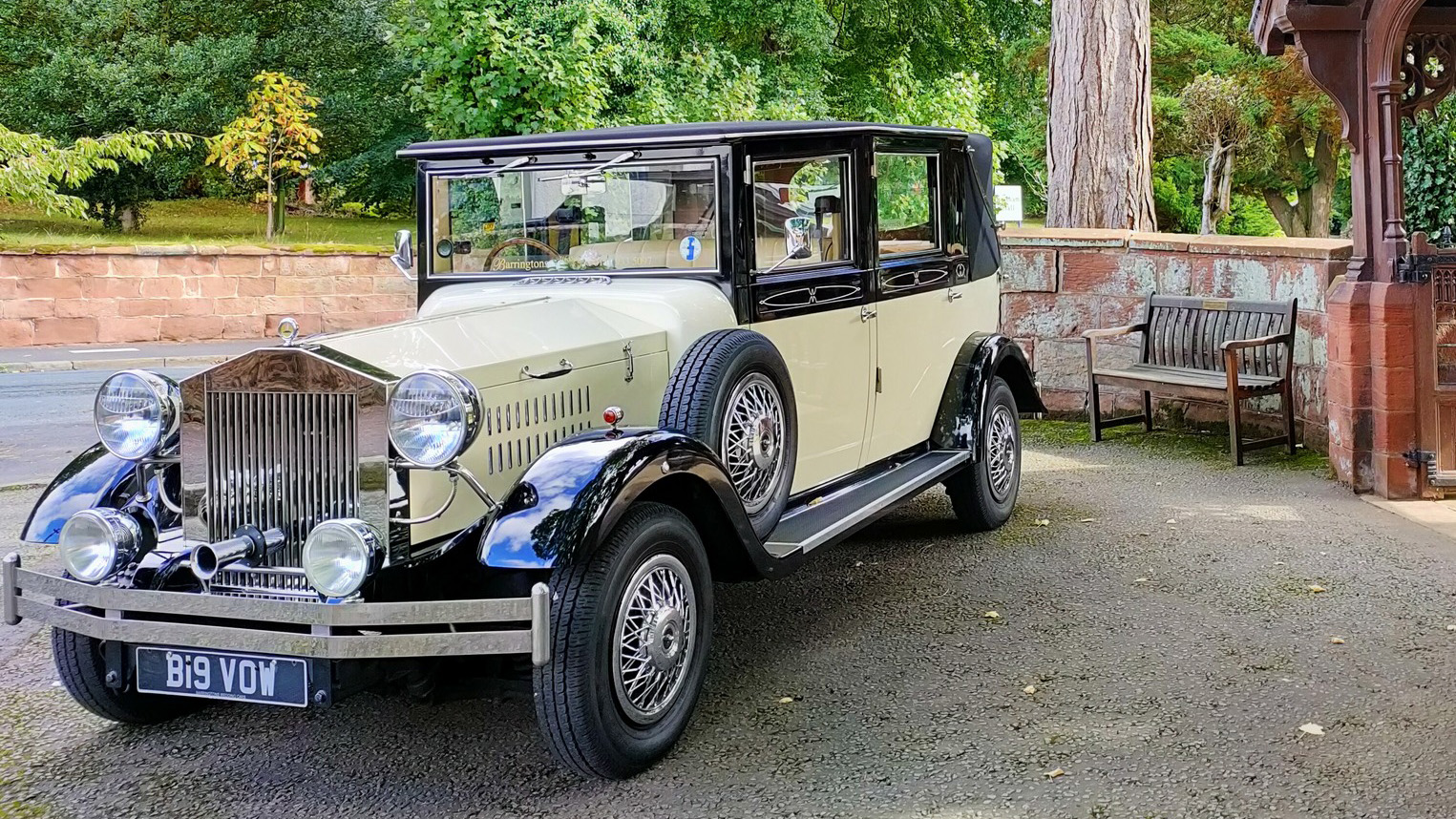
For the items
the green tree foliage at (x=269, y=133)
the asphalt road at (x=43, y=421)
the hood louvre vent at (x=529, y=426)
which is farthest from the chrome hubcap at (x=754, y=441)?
the green tree foliage at (x=269, y=133)

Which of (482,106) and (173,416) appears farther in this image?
(482,106)

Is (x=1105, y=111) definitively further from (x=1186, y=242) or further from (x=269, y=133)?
(x=269, y=133)

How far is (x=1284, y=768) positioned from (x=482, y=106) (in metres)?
13.2

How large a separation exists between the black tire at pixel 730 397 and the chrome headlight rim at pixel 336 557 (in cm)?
109

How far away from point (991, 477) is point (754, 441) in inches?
97.3

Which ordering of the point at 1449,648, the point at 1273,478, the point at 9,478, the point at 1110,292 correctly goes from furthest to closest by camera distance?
the point at 1110,292
the point at 9,478
the point at 1273,478
the point at 1449,648

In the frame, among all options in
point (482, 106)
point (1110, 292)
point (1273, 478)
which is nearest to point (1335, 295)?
point (1273, 478)

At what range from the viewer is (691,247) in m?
5.35

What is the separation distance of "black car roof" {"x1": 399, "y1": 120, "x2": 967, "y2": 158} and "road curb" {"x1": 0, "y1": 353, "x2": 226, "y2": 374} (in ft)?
31.8

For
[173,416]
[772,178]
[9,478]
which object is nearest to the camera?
[173,416]

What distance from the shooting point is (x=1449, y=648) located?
5.07 metres

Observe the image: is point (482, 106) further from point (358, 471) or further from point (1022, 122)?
point (1022, 122)

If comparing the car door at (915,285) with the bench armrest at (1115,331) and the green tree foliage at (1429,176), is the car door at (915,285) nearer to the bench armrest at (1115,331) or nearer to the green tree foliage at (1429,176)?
the bench armrest at (1115,331)

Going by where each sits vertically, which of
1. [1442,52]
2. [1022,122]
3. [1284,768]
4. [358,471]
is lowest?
[1284,768]
